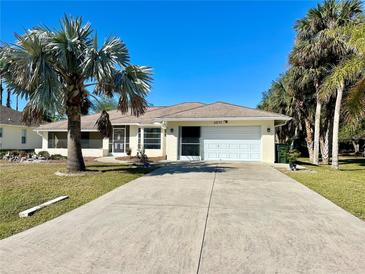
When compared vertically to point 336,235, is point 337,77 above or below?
above

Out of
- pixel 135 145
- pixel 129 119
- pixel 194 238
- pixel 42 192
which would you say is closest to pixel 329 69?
pixel 135 145

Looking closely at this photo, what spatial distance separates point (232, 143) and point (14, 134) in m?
21.6

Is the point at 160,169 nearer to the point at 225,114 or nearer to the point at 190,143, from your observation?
the point at 190,143

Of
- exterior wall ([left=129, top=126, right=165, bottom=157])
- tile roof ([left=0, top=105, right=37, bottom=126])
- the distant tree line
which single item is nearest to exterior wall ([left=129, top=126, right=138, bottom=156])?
exterior wall ([left=129, top=126, right=165, bottom=157])

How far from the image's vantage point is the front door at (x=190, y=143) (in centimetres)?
1756

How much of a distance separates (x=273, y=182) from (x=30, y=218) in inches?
302

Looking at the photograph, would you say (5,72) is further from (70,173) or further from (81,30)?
(70,173)

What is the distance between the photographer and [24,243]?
4.20 m

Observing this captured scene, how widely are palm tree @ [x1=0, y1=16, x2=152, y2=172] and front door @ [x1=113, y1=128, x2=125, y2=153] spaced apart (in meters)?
9.26

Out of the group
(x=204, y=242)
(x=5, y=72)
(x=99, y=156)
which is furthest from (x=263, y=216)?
(x=99, y=156)

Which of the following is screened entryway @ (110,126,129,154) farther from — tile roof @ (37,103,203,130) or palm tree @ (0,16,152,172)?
palm tree @ (0,16,152,172)

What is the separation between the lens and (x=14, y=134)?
84.7 feet

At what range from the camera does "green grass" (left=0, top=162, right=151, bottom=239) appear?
18.2 feet

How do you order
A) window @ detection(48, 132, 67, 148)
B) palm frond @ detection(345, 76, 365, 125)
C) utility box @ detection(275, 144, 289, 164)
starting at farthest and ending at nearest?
window @ detection(48, 132, 67, 148) → utility box @ detection(275, 144, 289, 164) → palm frond @ detection(345, 76, 365, 125)
